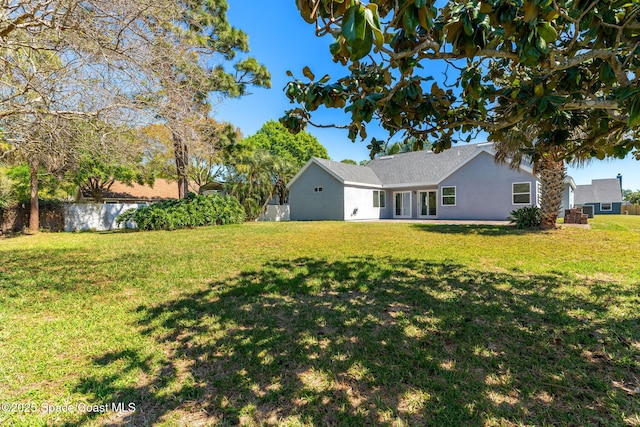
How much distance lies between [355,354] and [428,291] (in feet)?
7.97

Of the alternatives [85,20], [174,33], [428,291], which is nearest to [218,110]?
[174,33]

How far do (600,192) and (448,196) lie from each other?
133 feet

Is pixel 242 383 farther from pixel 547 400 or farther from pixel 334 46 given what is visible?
pixel 334 46

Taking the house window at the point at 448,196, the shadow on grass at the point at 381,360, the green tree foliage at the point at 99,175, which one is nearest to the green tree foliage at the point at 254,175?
the green tree foliage at the point at 99,175

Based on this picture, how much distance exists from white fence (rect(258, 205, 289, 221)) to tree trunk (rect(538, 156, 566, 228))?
18009 mm

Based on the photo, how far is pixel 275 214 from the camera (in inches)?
982

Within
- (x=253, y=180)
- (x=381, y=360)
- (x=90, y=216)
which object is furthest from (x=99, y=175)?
(x=381, y=360)

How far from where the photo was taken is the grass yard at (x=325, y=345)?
2355mm

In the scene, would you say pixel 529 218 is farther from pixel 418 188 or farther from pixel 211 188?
pixel 211 188

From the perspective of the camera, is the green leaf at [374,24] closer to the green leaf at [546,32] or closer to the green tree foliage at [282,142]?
the green leaf at [546,32]

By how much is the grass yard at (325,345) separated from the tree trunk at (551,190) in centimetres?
620

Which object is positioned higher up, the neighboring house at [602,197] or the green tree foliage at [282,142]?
the green tree foliage at [282,142]

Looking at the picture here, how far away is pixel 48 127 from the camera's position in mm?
6133

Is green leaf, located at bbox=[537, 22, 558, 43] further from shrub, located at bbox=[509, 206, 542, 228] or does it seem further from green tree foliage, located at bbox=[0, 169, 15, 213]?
green tree foliage, located at bbox=[0, 169, 15, 213]
